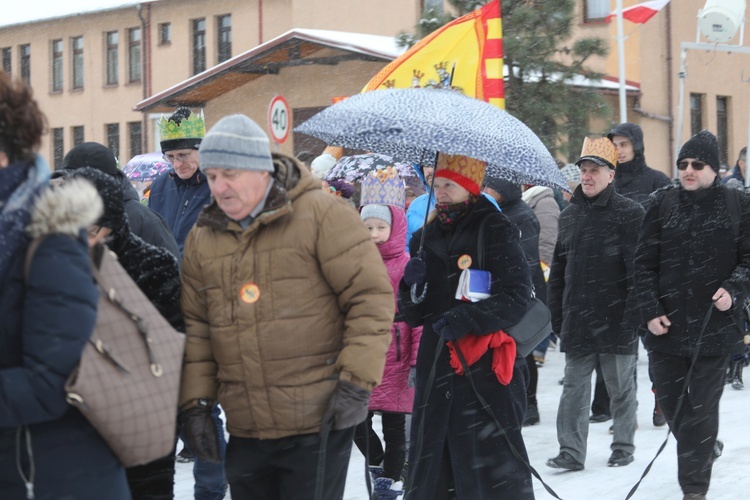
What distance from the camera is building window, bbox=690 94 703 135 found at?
88.2ft

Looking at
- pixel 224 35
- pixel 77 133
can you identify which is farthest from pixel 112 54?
pixel 224 35

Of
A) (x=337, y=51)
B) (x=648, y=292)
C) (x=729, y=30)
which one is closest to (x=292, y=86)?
(x=337, y=51)

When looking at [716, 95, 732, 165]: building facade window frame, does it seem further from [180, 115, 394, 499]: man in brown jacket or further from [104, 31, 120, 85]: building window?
[180, 115, 394, 499]: man in brown jacket

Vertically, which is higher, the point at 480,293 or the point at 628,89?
the point at 628,89

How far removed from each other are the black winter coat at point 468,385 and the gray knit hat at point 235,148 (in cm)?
147

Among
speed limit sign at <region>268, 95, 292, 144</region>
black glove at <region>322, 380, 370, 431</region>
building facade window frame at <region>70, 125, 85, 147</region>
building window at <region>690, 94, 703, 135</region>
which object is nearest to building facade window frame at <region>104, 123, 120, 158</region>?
building facade window frame at <region>70, 125, 85, 147</region>

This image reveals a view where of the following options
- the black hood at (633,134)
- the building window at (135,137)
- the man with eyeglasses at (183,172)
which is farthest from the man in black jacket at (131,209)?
the building window at (135,137)

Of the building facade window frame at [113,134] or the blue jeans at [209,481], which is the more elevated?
the building facade window frame at [113,134]

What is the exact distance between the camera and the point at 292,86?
83.2ft

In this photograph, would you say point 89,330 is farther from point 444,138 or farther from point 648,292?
point 648,292

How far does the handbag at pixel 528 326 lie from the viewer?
16.4ft

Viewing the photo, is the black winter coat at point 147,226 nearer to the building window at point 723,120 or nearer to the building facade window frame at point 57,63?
the building window at point 723,120

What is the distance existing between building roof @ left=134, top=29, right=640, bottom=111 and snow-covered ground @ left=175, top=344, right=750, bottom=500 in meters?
12.5

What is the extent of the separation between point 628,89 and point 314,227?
2120 cm
